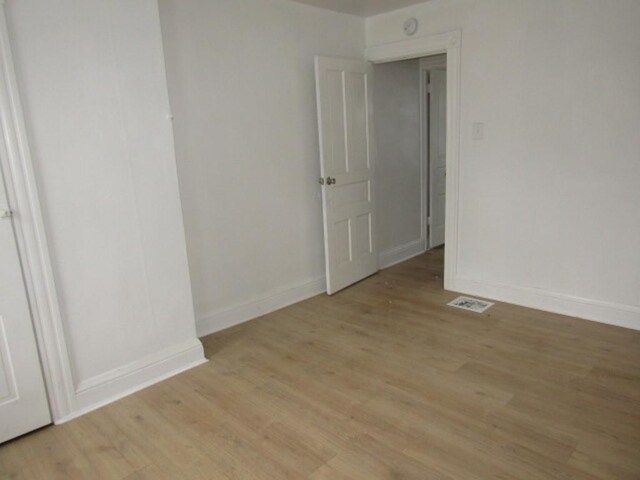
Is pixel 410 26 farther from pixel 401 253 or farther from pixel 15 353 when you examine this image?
pixel 15 353

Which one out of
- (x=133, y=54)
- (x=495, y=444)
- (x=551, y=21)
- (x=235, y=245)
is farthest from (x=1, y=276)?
(x=551, y=21)

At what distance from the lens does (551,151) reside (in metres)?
3.26

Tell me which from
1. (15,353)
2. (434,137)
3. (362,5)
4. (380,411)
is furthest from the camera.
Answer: (434,137)

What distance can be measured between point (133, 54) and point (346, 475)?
7.56 ft

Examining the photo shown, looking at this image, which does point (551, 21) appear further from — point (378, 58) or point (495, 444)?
point (495, 444)

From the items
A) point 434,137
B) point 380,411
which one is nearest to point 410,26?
point 434,137

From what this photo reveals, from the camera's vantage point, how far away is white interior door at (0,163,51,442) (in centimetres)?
213

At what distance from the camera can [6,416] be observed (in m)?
2.20

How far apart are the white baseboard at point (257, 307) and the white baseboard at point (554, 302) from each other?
121cm

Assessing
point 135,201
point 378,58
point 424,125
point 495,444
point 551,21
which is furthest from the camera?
point 424,125

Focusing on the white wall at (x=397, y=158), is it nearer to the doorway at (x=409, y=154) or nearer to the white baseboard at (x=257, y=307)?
the doorway at (x=409, y=154)

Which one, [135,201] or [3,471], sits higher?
[135,201]

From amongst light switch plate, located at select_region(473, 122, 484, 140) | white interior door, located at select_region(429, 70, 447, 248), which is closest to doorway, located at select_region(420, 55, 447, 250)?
white interior door, located at select_region(429, 70, 447, 248)

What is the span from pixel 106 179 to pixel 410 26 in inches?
109
